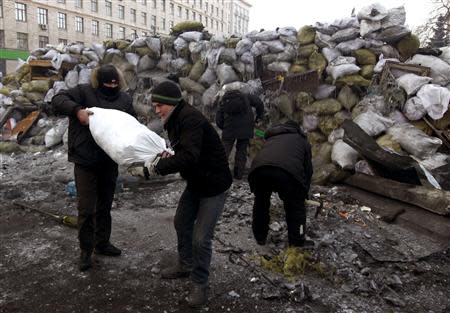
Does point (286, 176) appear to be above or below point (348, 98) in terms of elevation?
below

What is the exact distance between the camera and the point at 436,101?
15.9 ft

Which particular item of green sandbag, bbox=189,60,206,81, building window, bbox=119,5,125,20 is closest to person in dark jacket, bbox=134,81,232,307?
green sandbag, bbox=189,60,206,81

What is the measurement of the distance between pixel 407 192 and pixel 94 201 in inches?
130

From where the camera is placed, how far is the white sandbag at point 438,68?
17.5 ft

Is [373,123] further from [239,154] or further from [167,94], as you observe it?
[167,94]

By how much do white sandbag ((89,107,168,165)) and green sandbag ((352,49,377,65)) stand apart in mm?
4491

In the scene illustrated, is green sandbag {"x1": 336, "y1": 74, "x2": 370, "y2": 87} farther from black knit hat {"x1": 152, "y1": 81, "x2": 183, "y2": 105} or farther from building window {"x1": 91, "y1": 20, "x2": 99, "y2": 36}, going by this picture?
building window {"x1": 91, "y1": 20, "x2": 99, "y2": 36}

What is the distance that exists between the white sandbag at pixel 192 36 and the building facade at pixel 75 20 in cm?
1951

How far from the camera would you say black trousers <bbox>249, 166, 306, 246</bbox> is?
3.08m

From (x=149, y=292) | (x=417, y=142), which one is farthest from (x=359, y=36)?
(x=149, y=292)

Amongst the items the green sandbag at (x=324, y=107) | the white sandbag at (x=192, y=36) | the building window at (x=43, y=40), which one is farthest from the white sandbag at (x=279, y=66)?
the building window at (x=43, y=40)

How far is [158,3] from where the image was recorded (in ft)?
148

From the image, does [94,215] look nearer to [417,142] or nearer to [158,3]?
[417,142]

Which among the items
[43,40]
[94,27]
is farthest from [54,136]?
[94,27]
